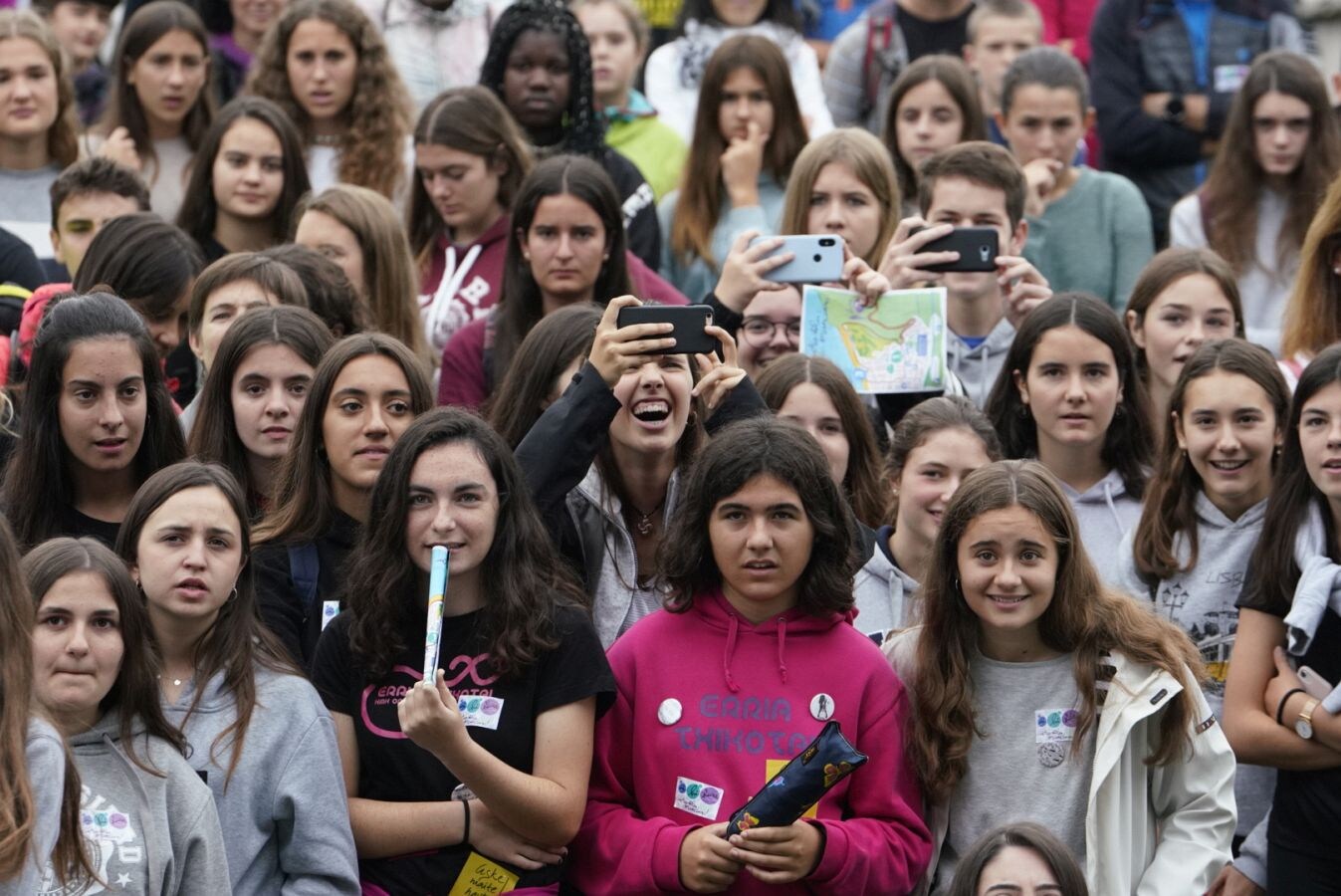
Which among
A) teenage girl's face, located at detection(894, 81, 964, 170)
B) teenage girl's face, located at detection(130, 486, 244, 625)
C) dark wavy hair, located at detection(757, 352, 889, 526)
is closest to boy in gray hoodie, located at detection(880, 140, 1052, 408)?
dark wavy hair, located at detection(757, 352, 889, 526)

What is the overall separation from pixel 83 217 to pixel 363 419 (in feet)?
7.77

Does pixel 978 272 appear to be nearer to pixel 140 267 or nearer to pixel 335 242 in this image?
pixel 335 242

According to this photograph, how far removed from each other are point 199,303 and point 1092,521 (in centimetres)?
275

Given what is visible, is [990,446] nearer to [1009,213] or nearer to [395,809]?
[1009,213]

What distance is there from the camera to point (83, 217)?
7926 millimetres

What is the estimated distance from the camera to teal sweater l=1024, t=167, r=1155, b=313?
28.2 ft

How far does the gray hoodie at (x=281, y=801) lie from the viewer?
512 cm

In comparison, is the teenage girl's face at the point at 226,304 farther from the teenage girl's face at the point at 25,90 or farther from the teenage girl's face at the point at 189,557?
the teenage girl's face at the point at 25,90

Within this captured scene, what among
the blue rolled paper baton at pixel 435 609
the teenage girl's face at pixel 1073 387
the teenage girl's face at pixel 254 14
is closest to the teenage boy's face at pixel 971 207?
the teenage girl's face at pixel 1073 387

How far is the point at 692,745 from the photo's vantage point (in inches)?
210

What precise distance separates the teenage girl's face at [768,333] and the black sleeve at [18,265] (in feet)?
8.15

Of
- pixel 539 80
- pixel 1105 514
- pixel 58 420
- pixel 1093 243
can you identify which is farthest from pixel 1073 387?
pixel 539 80

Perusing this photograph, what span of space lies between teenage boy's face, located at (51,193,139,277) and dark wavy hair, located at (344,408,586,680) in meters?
2.78

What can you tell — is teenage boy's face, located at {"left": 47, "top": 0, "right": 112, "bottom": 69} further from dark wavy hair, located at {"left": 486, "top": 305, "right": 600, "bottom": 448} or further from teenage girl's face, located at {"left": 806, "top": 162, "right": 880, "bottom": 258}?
dark wavy hair, located at {"left": 486, "top": 305, "right": 600, "bottom": 448}
